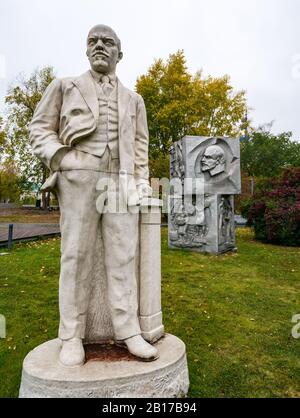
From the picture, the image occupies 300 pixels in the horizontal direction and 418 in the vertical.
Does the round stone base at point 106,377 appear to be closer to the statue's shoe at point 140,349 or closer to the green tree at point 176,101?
the statue's shoe at point 140,349

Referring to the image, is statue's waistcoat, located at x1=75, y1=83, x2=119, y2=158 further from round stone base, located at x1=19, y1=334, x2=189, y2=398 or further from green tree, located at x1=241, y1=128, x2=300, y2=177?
green tree, located at x1=241, y1=128, x2=300, y2=177

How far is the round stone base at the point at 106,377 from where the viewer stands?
244cm

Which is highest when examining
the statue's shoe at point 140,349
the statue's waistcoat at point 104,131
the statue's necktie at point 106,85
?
the statue's necktie at point 106,85

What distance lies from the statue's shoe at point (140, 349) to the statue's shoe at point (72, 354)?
1.24ft

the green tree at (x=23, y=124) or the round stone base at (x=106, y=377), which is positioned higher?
the green tree at (x=23, y=124)

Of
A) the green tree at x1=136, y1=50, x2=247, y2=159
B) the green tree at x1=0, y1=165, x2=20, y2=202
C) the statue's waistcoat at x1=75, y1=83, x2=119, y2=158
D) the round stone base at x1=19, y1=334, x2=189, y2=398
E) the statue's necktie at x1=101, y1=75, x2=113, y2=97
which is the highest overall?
the green tree at x1=136, y1=50, x2=247, y2=159

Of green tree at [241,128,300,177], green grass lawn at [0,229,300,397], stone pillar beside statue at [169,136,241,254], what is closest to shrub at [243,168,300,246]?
stone pillar beside statue at [169,136,241,254]

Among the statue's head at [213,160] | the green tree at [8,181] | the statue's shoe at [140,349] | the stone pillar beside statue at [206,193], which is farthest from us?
the green tree at [8,181]

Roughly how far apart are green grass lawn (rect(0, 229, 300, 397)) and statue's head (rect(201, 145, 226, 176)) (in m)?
2.39

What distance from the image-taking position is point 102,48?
117 inches

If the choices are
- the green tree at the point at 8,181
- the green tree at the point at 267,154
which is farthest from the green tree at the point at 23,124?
the green tree at the point at 267,154

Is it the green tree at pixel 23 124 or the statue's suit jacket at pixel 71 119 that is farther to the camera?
the green tree at pixel 23 124

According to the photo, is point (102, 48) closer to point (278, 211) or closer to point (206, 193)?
point (206, 193)

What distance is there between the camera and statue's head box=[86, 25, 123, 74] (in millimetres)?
2936
